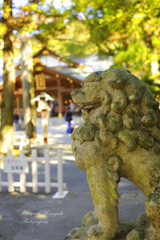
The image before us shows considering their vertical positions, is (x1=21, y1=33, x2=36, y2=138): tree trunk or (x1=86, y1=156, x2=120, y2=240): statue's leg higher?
(x1=21, y1=33, x2=36, y2=138): tree trunk

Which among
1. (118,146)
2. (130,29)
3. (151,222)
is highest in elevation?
(130,29)

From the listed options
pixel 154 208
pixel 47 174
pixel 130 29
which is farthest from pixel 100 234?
pixel 130 29

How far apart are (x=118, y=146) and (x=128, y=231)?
87 cm

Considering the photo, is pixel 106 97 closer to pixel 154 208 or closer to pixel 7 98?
pixel 154 208

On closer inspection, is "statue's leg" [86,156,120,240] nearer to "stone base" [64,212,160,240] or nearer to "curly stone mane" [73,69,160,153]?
"stone base" [64,212,160,240]

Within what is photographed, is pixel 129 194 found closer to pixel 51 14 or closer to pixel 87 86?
pixel 87 86

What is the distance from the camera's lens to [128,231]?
8.54 ft

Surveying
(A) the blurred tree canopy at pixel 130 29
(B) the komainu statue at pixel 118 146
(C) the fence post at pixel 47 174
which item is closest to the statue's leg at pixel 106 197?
(B) the komainu statue at pixel 118 146

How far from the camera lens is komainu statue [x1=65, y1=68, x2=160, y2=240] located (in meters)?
2.31

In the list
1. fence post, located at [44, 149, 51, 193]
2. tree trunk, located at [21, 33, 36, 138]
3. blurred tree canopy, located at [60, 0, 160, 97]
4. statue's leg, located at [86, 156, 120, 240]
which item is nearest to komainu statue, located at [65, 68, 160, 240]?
statue's leg, located at [86, 156, 120, 240]

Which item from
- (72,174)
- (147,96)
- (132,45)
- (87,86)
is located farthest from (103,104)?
(132,45)

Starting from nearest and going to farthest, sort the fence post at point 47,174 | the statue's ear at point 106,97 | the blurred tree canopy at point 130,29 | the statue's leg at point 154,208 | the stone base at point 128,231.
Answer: the statue's leg at point 154,208
the stone base at point 128,231
the statue's ear at point 106,97
the fence post at point 47,174
the blurred tree canopy at point 130,29

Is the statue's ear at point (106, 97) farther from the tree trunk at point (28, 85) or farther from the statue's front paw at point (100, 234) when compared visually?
the tree trunk at point (28, 85)

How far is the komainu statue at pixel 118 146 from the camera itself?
7.57 feet
